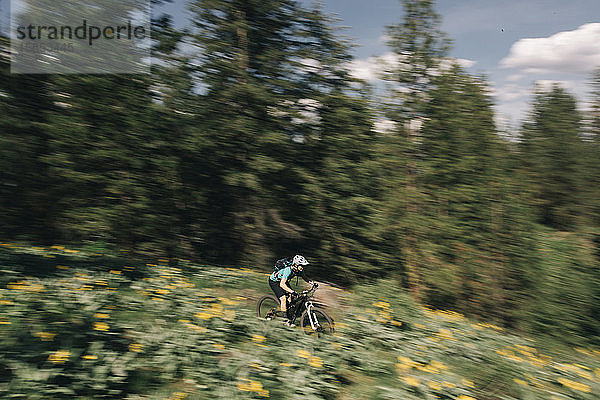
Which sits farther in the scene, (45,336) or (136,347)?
(136,347)

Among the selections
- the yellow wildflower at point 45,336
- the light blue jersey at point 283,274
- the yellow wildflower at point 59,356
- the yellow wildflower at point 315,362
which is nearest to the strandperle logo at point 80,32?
the light blue jersey at point 283,274

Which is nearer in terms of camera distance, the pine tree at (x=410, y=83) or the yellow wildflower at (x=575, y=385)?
the yellow wildflower at (x=575, y=385)

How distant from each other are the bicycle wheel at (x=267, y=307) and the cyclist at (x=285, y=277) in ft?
0.67

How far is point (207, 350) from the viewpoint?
466 centimetres

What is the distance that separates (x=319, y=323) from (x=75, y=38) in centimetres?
878

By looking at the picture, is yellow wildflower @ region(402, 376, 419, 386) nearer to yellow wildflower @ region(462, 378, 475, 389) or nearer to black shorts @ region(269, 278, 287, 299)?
yellow wildflower @ region(462, 378, 475, 389)

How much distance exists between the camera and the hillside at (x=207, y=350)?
149 inches

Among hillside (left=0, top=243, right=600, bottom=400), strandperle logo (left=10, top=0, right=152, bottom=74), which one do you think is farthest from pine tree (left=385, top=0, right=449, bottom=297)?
strandperle logo (left=10, top=0, right=152, bottom=74)

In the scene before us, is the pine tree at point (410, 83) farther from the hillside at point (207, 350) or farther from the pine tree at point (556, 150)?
the pine tree at point (556, 150)

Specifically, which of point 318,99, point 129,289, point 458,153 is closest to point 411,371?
point 129,289

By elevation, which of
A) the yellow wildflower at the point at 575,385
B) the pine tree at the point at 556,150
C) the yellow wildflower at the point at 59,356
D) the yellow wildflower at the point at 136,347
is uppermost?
the pine tree at the point at 556,150

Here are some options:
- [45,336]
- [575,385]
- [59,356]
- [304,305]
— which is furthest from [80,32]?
[575,385]

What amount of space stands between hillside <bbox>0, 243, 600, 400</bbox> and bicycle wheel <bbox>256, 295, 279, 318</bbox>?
0.32 meters

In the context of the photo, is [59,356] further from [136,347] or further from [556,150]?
[556,150]
